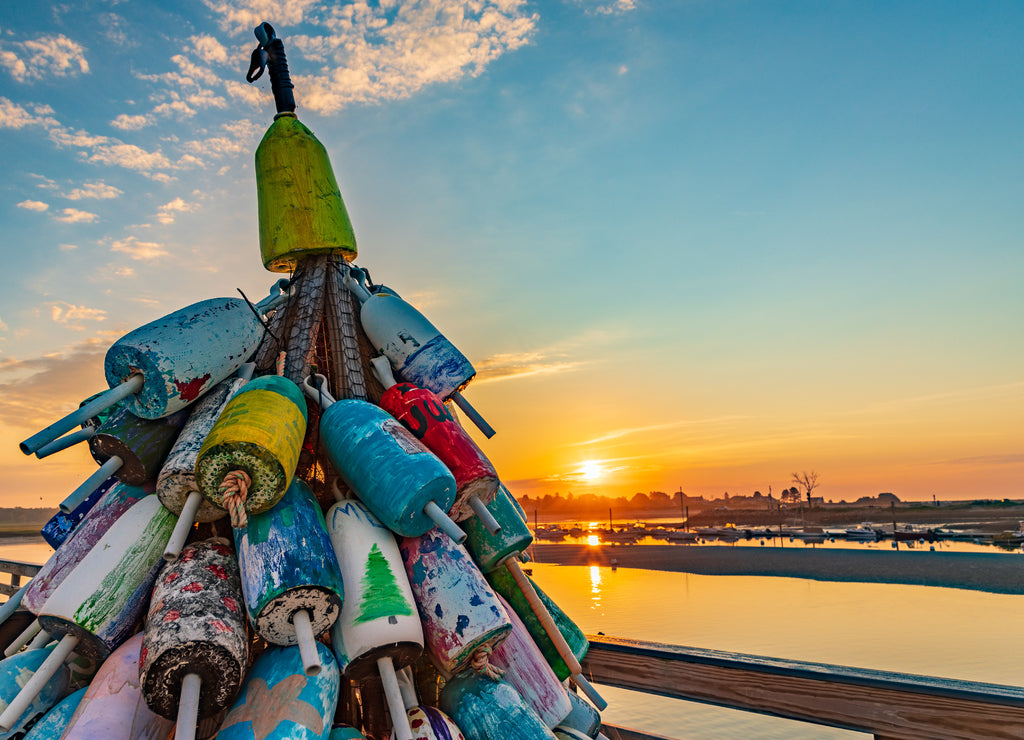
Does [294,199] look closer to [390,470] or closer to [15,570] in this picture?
[390,470]

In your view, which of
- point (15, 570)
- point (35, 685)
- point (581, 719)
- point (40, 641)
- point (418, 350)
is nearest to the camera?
point (35, 685)

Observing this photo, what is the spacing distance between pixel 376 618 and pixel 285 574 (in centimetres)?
32

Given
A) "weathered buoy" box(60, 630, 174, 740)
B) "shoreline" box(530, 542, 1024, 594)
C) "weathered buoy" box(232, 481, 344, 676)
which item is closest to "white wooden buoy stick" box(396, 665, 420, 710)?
"weathered buoy" box(232, 481, 344, 676)

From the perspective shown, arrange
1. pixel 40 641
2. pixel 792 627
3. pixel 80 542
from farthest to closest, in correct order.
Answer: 1. pixel 792 627
2. pixel 80 542
3. pixel 40 641

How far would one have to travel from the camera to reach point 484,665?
2301 mm

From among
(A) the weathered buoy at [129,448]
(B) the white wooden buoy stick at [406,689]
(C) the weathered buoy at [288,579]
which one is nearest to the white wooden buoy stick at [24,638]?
(A) the weathered buoy at [129,448]

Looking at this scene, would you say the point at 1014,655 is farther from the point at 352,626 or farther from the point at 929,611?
the point at 352,626

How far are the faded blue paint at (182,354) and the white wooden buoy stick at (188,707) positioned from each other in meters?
1.12

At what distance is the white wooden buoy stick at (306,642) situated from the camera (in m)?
1.72

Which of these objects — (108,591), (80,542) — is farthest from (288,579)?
(80,542)

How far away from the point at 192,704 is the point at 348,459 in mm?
920

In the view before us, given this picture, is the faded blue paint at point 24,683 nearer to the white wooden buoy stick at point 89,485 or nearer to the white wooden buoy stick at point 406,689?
the white wooden buoy stick at point 89,485

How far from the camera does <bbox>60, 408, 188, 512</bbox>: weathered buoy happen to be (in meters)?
2.46

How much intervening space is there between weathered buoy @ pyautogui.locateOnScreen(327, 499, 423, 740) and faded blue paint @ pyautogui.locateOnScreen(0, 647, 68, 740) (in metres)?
1.03
